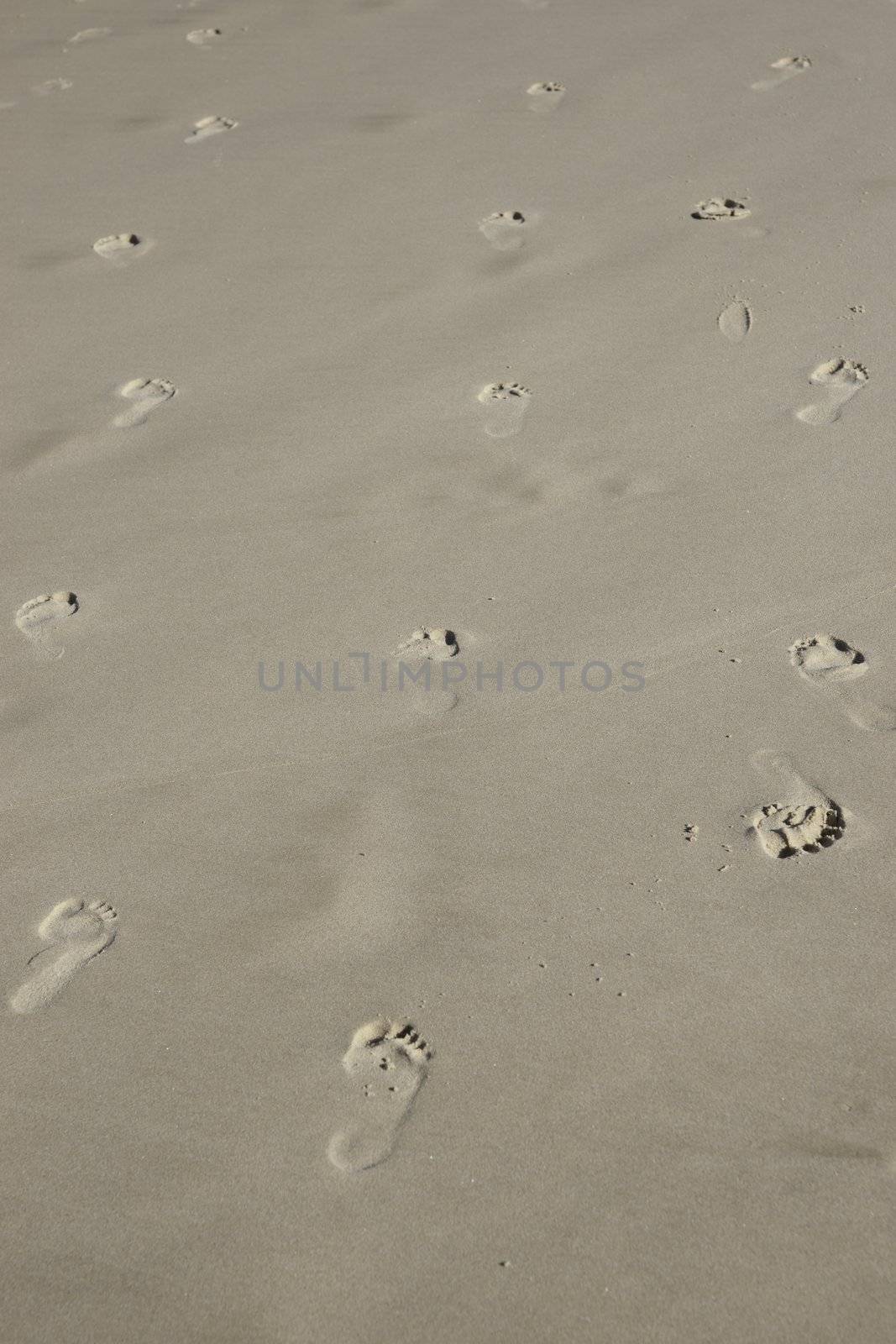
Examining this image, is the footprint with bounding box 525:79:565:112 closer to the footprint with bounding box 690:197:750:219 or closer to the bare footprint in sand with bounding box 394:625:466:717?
the footprint with bounding box 690:197:750:219

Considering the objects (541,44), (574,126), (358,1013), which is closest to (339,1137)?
(358,1013)

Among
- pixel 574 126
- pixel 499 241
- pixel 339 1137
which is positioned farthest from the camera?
Answer: pixel 574 126

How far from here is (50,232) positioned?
10.3 feet

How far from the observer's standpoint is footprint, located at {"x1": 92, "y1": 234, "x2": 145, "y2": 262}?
3.02 meters

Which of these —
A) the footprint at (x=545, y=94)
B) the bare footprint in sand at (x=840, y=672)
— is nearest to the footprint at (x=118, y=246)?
the footprint at (x=545, y=94)

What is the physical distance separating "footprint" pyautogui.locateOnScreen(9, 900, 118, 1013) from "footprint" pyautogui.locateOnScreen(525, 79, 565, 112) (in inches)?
115

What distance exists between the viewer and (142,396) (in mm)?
2549

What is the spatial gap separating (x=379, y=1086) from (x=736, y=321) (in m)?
1.95

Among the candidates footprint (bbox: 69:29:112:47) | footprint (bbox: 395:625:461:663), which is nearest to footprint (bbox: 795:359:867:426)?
footprint (bbox: 395:625:461:663)

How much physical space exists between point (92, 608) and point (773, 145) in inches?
93.3

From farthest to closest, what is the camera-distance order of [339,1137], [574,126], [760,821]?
[574,126]
[760,821]
[339,1137]

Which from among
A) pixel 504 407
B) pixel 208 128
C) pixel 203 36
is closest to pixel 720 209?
pixel 504 407

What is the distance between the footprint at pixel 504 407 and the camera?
234cm

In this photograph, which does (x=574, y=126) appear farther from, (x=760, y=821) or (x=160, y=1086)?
→ (x=160, y=1086)
